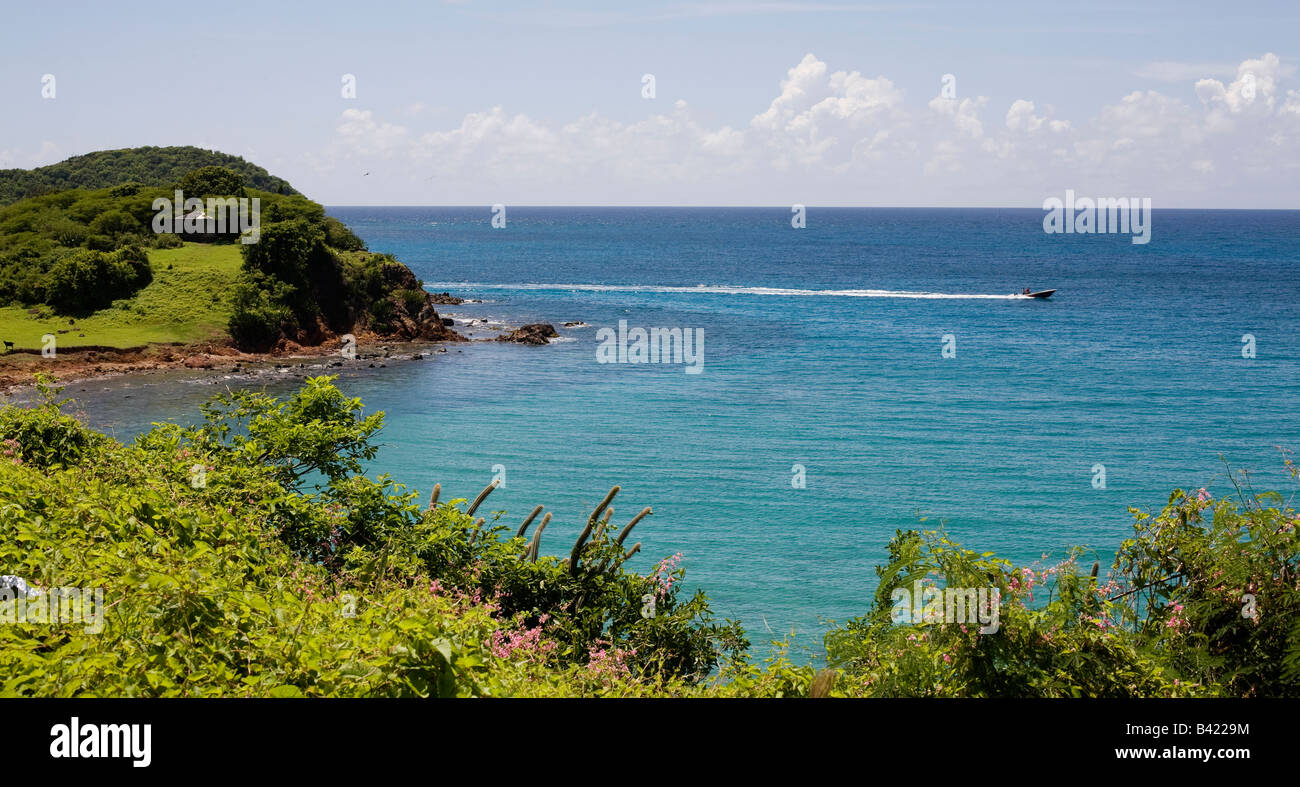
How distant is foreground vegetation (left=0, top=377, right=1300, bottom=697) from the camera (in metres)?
7.75

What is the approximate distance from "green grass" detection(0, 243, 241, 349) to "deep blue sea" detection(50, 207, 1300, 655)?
8209 millimetres

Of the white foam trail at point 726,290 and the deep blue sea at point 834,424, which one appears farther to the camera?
the white foam trail at point 726,290

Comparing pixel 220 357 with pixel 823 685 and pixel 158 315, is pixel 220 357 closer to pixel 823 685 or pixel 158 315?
pixel 158 315

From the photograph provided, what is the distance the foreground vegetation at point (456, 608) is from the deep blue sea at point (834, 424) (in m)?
4.04

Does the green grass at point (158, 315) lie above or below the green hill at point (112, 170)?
below

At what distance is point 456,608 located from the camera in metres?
10.5

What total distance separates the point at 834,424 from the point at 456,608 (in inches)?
1670

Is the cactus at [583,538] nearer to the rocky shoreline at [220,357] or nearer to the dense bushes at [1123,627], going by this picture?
the dense bushes at [1123,627]

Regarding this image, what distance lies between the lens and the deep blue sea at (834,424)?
110 ft
